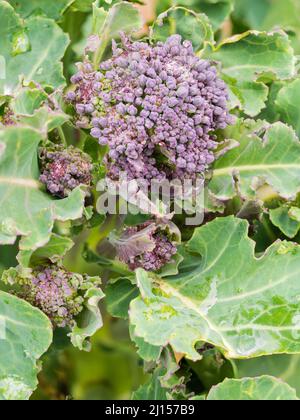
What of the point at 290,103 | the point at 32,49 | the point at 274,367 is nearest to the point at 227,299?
the point at 274,367

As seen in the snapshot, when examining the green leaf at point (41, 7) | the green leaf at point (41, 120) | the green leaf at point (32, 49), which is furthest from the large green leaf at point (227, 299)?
the green leaf at point (41, 7)

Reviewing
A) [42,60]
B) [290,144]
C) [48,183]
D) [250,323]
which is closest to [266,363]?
[250,323]

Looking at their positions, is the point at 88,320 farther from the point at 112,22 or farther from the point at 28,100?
the point at 112,22

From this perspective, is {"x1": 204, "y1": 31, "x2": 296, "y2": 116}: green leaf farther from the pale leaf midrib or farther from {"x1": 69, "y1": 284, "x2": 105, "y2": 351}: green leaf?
{"x1": 69, "y1": 284, "x2": 105, "y2": 351}: green leaf

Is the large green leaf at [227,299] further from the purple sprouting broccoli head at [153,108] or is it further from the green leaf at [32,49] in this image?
the green leaf at [32,49]

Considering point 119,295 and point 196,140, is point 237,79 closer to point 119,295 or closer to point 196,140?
point 196,140

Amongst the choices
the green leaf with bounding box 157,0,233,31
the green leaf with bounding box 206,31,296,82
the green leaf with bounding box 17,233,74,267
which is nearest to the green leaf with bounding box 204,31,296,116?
the green leaf with bounding box 206,31,296,82

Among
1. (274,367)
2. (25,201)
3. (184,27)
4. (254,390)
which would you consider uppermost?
(184,27)
